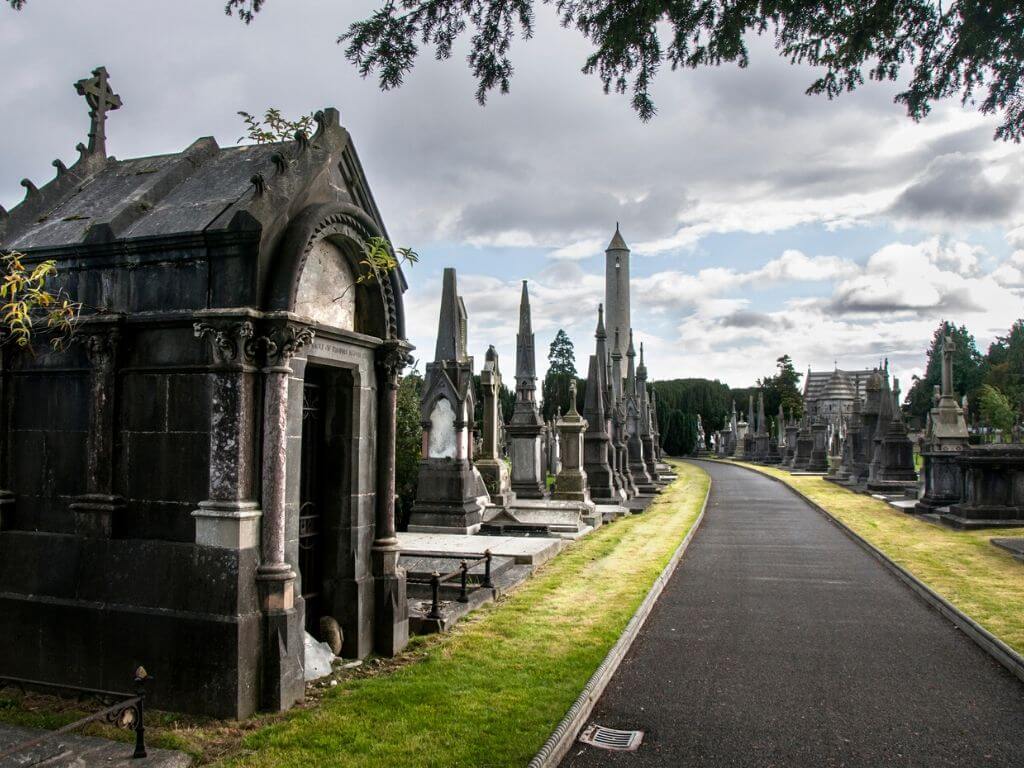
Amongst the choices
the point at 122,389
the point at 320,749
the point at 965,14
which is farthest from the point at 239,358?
the point at 965,14

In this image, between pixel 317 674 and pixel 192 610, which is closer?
pixel 192 610

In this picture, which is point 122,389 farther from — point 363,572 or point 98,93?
point 98,93

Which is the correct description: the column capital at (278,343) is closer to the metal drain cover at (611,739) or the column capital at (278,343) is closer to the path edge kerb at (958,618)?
the metal drain cover at (611,739)

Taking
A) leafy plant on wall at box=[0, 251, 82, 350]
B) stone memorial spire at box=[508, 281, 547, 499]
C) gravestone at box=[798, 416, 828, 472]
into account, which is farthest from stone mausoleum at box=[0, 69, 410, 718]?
gravestone at box=[798, 416, 828, 472]

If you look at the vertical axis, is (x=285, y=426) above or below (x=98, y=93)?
below

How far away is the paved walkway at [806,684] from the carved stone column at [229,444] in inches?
113

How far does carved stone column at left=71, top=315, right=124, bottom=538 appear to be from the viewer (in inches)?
237

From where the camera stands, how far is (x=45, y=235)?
263 inches

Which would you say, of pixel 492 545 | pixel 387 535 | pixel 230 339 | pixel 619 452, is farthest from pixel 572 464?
pixel 230 339

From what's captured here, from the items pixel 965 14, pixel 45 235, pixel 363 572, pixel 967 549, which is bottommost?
pixel 967 549

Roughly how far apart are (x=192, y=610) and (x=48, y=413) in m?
2.25

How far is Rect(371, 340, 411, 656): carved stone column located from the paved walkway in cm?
213

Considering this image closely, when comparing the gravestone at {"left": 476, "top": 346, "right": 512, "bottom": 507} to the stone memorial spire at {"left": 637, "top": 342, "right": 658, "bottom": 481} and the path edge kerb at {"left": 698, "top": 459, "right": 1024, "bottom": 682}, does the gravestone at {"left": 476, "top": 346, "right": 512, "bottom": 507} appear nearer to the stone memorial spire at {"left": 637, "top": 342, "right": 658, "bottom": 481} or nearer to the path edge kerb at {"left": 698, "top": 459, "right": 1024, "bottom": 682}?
the path edge kerb at {"left": 698, "top": 459, "right": 1024, "bottom": 682}

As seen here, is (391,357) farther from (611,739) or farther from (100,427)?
(611,739)
